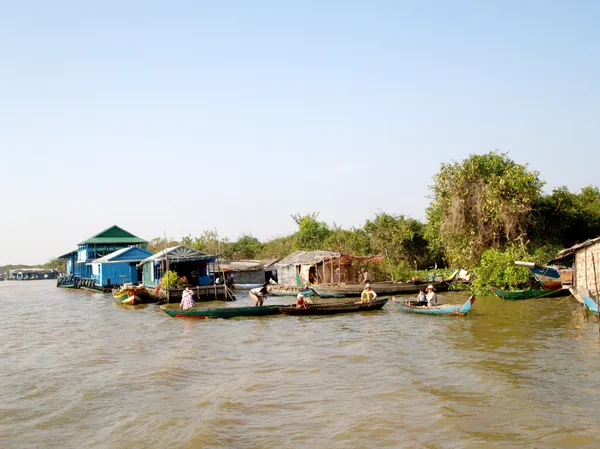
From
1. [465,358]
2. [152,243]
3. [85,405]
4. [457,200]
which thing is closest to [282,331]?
[465,358]

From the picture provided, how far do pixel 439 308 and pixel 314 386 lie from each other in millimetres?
9446

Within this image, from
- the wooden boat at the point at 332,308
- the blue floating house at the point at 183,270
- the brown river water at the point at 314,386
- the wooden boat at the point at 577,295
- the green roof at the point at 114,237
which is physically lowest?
the brown river water at the point at 314,386

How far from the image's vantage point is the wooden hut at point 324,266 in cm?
3033

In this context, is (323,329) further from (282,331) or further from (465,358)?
(465,358)

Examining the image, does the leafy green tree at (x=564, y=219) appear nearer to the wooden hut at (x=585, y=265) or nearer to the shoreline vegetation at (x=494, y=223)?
the shoreline vegetation at (x=494, y=223)

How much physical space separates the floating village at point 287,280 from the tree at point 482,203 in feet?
6.42

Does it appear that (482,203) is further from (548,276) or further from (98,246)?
(98,246)

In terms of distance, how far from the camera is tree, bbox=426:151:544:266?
87.6 feet

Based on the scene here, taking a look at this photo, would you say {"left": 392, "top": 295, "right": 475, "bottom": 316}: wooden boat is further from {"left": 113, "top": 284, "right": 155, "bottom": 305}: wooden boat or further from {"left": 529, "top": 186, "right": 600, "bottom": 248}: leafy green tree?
{"left": 113, "top": 284, "right": 155, "bottom": 305}: wooden boat

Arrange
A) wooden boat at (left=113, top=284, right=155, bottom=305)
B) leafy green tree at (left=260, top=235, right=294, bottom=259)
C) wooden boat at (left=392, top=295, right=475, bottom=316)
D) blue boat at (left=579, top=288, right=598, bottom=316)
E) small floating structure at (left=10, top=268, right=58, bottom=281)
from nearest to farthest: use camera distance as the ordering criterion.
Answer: blue boat at (left=579, top=288, right=598, bottom=316) → wooden boat at (left=392, top=295, right=475, bottom=316) → wooden boat at (left=113, top=284, right=155, bottom=305) → leafy green tree at (left=260, top=235, right=294, bottom=259) → small floating structure at (left=10, top=268, right=58, bottom=281)

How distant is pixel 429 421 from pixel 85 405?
5.82 meters

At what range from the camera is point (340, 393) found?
30.6 ft

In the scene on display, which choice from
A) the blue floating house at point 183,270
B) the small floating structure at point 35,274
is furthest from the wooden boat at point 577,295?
the small floating structure at point 35,274

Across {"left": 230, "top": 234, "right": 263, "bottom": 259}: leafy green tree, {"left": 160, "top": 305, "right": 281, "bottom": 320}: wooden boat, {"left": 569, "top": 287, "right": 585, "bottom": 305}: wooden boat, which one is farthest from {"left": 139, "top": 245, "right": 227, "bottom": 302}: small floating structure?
{"left": 230, "top": 234, "right": 263, "bottom": 259}: leafy green tree
